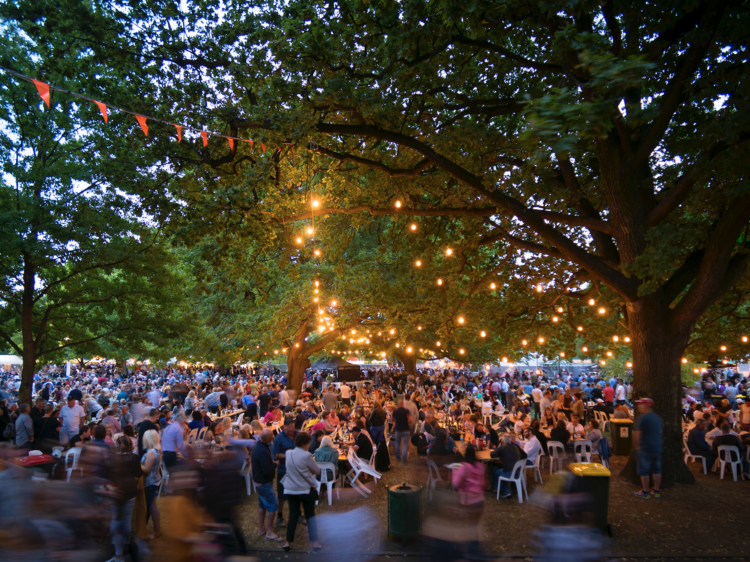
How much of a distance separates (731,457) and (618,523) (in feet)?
17.3

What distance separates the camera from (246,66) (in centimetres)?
843

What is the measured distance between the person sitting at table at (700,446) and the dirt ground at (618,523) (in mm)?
1519

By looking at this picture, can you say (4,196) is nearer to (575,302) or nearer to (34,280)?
(34,280)

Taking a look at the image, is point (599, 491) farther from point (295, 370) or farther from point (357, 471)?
point (295, 370)

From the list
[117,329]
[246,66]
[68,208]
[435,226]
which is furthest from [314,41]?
[117,329]

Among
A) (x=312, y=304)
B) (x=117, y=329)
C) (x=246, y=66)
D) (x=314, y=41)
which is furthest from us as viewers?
(x=312, y=304)

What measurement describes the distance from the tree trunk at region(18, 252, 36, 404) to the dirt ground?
9.20 metres

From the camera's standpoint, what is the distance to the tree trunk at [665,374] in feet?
27.5

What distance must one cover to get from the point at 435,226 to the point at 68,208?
1041 centimetres

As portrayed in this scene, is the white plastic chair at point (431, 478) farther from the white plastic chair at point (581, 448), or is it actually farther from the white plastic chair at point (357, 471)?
the white plastic chair at point (581, 448)

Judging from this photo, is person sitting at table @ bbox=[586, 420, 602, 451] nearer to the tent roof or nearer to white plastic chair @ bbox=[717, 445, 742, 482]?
white plastic chair @ bbox=[717, 445, 742, 482]

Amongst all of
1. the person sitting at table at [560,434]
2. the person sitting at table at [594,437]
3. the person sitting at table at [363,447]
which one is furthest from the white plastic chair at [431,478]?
the person sitting at table at [594,437]

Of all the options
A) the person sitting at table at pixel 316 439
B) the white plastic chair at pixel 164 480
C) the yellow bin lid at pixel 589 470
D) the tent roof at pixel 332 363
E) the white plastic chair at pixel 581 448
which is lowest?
the white plastic chair at pixel 164 480

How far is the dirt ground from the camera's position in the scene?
6.07 m
